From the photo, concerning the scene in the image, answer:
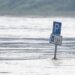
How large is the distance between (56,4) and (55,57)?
34694mm

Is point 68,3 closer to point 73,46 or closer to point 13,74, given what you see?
point 73,46

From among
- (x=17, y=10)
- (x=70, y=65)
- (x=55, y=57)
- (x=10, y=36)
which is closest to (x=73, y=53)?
(x=55, y=57)

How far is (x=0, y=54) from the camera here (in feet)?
47.3

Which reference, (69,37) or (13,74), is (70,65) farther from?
(69,37)

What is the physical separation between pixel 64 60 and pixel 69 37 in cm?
682

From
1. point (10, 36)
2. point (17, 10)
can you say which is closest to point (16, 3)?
point (17, 10)

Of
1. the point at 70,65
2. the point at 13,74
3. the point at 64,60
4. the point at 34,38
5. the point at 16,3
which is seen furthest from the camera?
the point at 16,3

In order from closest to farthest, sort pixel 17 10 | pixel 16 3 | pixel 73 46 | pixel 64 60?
pixel 64 60
pixel 73 46
pixel 17 10
pixel 16 3

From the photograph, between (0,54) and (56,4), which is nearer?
(0,54)

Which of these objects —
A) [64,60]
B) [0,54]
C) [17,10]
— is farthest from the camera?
[17,10]

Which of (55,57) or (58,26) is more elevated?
(58,26)

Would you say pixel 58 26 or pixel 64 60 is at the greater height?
pixel 58 26

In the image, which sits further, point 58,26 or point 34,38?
point 34,38

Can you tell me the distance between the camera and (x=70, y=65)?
1258cm
